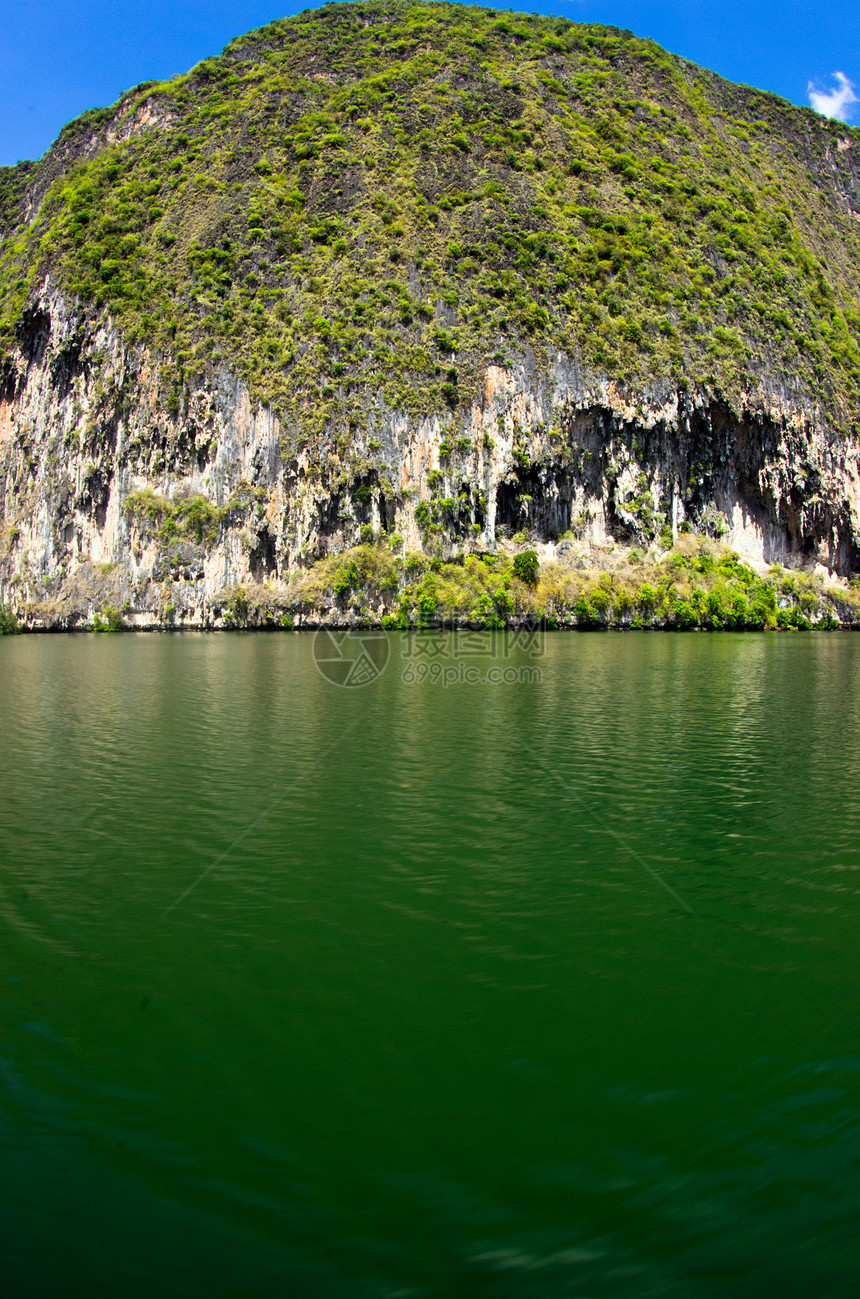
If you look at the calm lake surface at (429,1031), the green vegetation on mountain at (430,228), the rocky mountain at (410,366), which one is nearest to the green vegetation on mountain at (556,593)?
the rocky mountain at (410,366)

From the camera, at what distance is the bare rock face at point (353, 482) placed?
104625 millimetres

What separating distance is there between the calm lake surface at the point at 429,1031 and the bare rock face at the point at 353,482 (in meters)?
88.2

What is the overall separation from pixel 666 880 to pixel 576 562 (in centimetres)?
9262

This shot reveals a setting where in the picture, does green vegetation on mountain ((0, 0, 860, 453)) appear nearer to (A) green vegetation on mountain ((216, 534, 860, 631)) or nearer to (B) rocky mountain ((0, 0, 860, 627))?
(B) rocky mountain ((0, 0, 860, 627))

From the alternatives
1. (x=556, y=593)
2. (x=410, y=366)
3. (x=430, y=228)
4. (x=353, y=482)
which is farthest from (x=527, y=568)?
(x=430, y=228)

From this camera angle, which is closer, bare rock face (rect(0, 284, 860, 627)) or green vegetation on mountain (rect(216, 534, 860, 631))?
green vegetation on mountain (rect(216, 534, 860, 631))

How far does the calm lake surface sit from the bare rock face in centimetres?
8824

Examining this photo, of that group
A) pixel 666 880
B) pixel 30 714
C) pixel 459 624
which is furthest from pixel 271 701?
pixel 459 624

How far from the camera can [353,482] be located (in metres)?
105

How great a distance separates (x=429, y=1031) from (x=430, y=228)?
122 m

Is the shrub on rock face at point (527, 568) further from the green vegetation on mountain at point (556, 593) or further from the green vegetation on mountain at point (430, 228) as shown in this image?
the green vegetation on mountain at point (430, 228)

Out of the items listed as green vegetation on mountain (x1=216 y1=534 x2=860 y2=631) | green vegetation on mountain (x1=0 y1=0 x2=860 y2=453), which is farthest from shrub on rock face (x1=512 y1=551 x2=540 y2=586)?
green vegetation on mountain (x1=0 y1=0 x2=860 y2=453)

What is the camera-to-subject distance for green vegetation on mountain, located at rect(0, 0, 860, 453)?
10862 cm

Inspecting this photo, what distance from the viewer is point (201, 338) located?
367 ft
